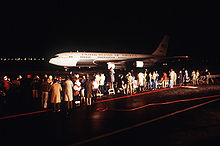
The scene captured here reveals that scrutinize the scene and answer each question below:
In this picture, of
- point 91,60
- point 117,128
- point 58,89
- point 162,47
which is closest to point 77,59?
point 91,60

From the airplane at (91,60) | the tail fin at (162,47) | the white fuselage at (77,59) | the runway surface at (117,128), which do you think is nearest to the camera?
the runway surface at (117,128)

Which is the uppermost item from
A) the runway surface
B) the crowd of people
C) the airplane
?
the airplane

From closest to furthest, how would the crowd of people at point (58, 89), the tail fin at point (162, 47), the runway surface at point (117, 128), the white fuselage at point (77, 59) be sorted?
1. the runway surface at point (117, 128)
2. the crowd of people at point (58, 89)
3. the white fuselage at point (77, 59)
4. the tail fin at point (162, 47)

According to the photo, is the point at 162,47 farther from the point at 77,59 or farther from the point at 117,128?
the point at 117,128

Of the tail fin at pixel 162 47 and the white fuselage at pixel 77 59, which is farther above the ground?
the tail fin at pixel 162 47

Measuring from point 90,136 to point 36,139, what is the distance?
1.86 m

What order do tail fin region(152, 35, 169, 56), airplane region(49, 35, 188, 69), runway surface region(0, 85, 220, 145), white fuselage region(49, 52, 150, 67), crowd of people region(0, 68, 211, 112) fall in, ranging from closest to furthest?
runway surface region(0, 85, 220, 145) → crowd of people region(0, 68, 211, 112) → white fuselage region(49, 52, 150, 67) → airplane region(49, 35, 188, 69) → tail fin region(152, 35, 169, 56)

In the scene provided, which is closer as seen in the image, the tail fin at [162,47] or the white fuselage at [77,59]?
the white fuselage at [77,59]

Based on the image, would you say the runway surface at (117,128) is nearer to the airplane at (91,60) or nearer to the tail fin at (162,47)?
the airplane at (91,60)

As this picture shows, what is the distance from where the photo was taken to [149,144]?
5148 mm

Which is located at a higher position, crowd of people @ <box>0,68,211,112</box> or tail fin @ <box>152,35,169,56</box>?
tail fin @ <box>152,35,169,56</box>

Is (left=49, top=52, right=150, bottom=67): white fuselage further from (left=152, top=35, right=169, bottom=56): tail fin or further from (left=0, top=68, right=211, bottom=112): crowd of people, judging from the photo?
(left=152, top=35, right=169, bottom=56): tail fin

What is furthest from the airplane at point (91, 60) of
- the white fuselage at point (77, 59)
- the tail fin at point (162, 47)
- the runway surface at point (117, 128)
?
the runway surface at point (117, 128)

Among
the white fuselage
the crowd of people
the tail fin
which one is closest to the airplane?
the white fuselage
